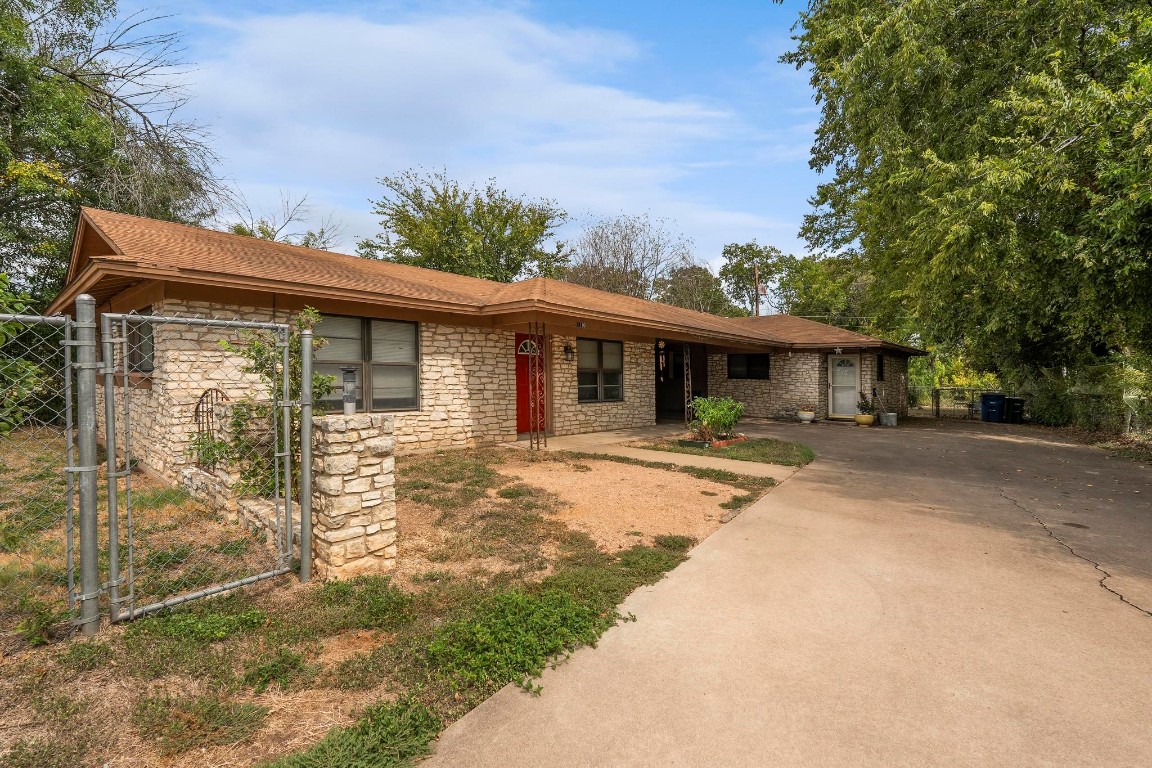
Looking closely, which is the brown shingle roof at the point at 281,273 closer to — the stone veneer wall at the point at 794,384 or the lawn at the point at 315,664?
the lawn at the point at 315,664

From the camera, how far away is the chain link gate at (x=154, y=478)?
280 cm

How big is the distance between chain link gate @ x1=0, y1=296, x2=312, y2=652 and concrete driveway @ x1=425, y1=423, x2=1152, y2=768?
2.33 m

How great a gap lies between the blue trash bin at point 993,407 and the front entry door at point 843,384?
5.49 meters

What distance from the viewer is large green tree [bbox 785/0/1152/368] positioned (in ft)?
21.9

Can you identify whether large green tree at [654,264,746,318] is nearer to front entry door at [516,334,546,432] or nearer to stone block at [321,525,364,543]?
front entry door at [516,334,546,432]

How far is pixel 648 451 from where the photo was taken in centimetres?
1008

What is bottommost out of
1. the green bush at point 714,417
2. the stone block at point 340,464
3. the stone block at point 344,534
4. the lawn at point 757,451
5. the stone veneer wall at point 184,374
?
the lawn at point 757,451

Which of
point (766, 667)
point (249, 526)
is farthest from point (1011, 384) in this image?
point (249, 526)

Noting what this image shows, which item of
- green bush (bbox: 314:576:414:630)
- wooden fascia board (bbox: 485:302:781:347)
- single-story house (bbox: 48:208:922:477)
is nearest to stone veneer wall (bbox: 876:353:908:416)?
single-story house (bbox: 48:208:922:477)

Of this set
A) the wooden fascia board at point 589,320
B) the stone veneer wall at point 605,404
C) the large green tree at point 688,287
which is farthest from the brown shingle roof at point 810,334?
the large green tree at point 688,287

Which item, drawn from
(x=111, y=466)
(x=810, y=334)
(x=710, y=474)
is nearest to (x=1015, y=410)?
(x=810, y=334)

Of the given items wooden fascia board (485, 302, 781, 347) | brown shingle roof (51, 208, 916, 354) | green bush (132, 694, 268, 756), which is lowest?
green bush (132, 694, 268, 756)

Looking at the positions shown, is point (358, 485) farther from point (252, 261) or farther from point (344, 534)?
point (252, 261)

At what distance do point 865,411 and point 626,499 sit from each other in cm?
1379
